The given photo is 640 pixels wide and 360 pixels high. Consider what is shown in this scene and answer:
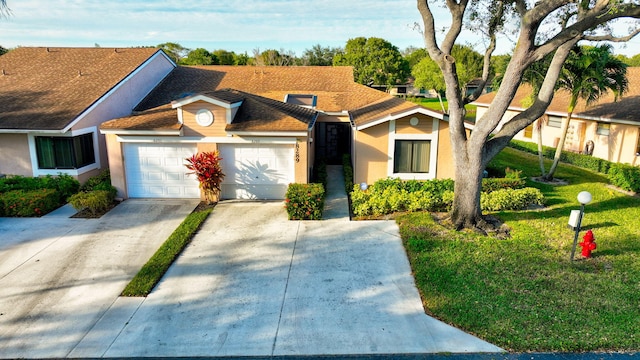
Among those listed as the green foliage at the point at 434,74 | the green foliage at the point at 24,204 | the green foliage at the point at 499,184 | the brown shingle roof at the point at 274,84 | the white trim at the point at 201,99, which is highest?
the green foliage at the point at 434,74

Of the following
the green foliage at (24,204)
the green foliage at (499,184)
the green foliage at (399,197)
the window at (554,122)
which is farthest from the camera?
the window at (554,122)

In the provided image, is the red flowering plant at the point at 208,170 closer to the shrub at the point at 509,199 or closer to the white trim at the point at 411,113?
the white trim at the point at 411,113

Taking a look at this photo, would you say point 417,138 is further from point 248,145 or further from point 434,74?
point 434,74

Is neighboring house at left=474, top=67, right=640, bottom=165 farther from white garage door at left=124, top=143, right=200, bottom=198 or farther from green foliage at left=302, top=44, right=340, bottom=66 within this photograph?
green foliage at left=302, top=44, right=340, bottom=66

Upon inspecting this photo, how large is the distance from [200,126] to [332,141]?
25.6 ft

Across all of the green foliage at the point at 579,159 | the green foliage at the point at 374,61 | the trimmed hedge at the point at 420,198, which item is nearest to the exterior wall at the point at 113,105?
the trimmed hedge at the point at 420,198

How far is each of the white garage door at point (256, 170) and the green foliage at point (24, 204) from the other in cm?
558

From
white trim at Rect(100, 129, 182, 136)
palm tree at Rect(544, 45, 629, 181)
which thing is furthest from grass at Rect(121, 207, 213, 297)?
palm tree at Rect(544, 45, 629, 181)

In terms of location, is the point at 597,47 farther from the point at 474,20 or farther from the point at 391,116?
the point at 391,116

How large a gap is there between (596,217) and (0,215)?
60.7 ft

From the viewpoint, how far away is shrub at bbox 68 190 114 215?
43.2ft

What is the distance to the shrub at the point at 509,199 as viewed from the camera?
44.4 ft

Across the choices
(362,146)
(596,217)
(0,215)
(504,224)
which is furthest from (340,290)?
(0,215)

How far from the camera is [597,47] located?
1606cm
